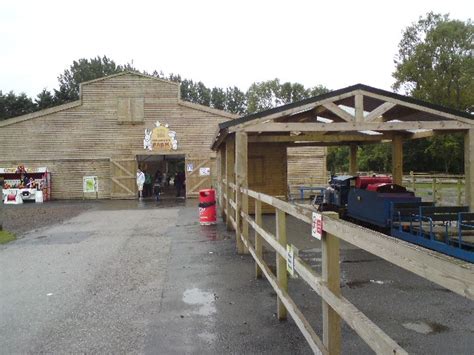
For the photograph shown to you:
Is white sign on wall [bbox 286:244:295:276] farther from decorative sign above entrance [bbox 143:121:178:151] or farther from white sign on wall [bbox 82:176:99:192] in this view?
white sign on wall [bbox 82:176:99:192]

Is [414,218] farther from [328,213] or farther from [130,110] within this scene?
[130,110]

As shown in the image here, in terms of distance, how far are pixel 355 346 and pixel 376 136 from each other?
37.8ft

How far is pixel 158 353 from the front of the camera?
4.16 metres

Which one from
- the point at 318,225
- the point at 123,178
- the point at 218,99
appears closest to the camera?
the point at 318,225

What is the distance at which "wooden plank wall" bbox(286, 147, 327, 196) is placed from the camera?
26.8 m

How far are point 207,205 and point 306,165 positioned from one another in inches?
578

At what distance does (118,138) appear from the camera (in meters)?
26.7

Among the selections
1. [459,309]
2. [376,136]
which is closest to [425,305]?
[459,309]

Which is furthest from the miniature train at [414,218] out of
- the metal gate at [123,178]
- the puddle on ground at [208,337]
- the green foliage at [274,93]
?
the green foliage at [274,93]

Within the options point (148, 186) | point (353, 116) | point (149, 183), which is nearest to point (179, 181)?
point (149, 183)

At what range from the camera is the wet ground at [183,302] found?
4.39 metres

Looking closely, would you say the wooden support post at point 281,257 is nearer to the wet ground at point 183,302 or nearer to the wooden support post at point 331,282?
the wet ground at point 183,302

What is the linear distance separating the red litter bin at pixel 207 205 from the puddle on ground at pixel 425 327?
877cm

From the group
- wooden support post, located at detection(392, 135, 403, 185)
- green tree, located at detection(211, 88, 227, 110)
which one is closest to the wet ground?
wooden support post, located at detection(392, 135, 403, 185)
